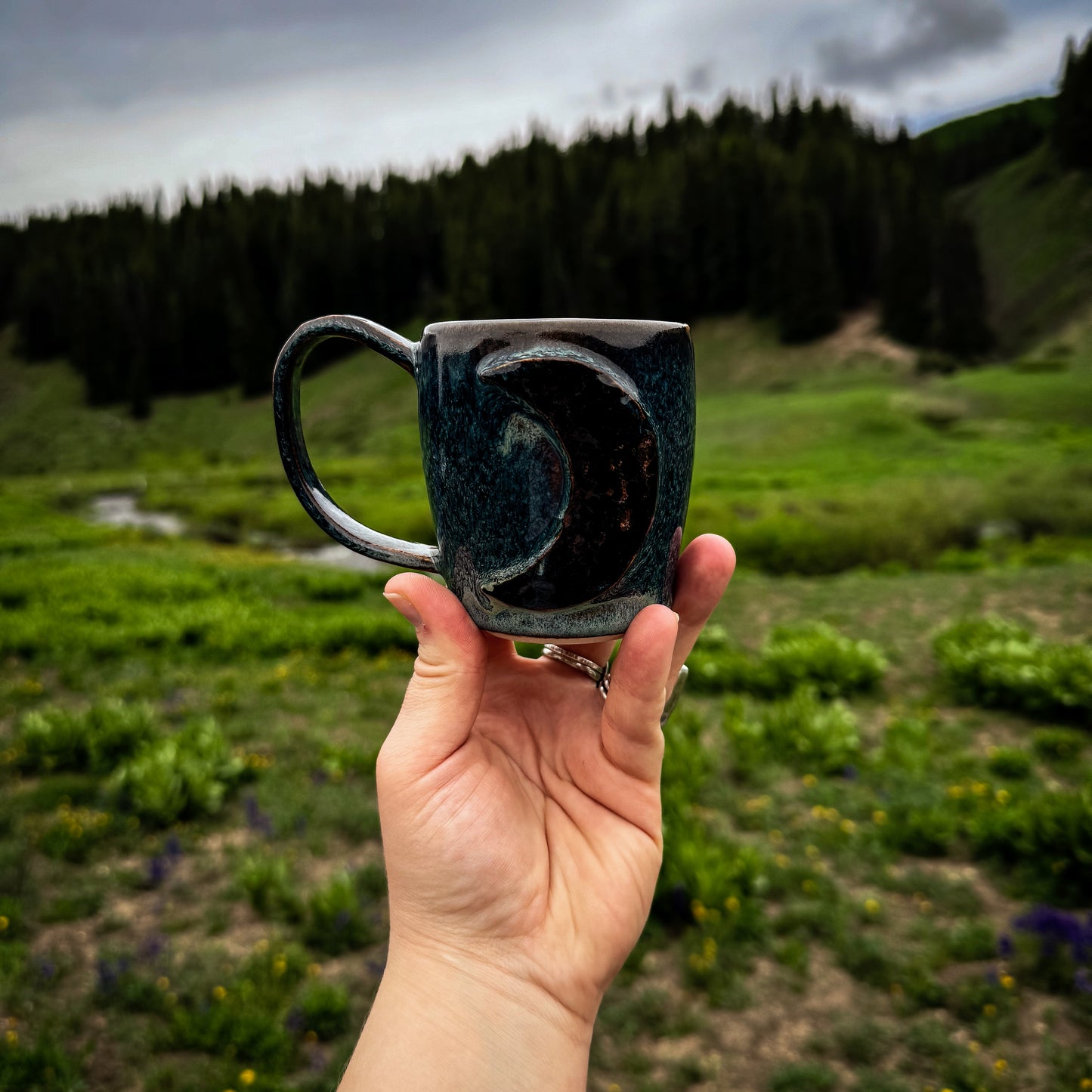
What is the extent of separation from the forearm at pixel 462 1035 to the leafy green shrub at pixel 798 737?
4213 mm

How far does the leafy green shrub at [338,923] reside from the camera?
13.1 ft

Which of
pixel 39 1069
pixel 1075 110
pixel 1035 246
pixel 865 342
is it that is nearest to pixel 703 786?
pixel 39 1069

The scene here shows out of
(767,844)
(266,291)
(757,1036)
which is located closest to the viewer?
(757,1036)

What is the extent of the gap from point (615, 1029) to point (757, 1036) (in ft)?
2.02

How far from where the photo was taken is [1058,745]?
5855 mm

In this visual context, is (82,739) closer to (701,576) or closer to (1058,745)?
(701,576)

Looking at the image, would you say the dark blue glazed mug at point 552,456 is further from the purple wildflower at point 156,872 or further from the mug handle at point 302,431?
the purple wildflower at point 156,872

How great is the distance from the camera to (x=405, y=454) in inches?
1491

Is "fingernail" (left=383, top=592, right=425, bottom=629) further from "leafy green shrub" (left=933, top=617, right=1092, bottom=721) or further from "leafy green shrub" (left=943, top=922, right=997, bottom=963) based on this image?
"leafy green shrub" (left=933, top=617, right=1092, bottom=721)

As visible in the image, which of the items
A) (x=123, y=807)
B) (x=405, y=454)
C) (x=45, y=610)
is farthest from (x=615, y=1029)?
(x=405, y=454)

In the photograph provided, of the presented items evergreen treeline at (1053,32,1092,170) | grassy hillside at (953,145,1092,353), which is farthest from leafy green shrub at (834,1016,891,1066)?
evergreen treeline at (1053,32,1092,170)

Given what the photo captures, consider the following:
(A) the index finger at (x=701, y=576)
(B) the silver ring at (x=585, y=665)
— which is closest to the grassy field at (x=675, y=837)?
(B) the silver ring at (x=585, y=665)

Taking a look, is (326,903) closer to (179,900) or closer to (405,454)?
(179,900)

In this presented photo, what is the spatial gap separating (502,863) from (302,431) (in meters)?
1.07
